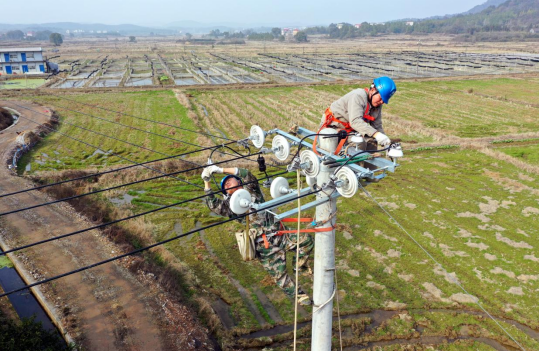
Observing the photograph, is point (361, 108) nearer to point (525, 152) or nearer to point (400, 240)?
point (400, 240)

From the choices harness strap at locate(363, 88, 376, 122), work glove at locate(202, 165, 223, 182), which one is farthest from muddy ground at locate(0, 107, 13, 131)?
harness strap at locate(363, 88, 376, 122)

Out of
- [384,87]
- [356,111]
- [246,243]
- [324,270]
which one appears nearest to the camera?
[324,270]

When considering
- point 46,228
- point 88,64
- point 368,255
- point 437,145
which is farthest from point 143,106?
point 88,64

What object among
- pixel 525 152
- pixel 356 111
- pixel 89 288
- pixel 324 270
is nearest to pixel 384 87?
pixel 356 111

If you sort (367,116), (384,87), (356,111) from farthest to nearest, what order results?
(367,116)
(384,87)
(356,111)

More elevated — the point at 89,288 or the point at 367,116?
the point at 367,116

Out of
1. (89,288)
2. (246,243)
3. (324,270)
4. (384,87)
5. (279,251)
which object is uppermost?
(384,87)
